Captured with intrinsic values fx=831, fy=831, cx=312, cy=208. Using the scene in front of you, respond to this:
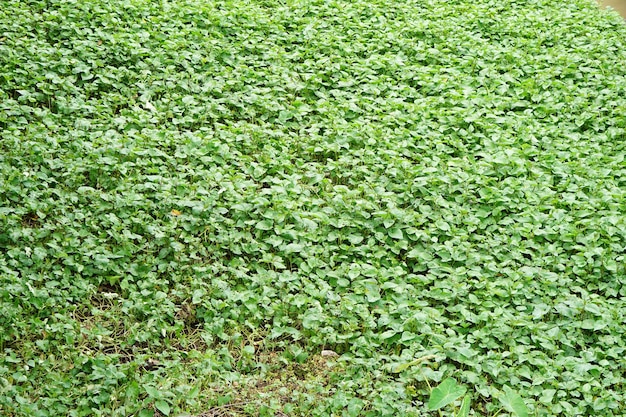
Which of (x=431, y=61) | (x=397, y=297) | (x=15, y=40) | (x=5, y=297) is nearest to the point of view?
(x=5, y=297)

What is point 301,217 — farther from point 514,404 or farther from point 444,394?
point 514,404

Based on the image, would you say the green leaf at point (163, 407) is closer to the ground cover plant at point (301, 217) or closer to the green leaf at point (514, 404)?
the ground cover plant at point (301, 217)

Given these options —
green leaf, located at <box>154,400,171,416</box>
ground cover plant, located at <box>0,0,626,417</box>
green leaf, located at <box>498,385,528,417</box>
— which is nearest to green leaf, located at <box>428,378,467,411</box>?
ground cover plant, located at <box>0,0,626,417</box>

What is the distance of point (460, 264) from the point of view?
4055 millimetres

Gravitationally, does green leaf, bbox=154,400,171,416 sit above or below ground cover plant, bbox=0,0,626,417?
below

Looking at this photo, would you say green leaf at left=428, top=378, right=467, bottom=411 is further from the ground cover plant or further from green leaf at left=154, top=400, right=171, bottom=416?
green leaf at left=154, top=400, right=171, bottom=416

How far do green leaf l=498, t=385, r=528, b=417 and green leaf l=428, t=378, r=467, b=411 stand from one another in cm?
23

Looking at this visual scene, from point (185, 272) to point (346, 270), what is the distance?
756mm

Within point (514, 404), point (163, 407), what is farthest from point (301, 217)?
point (514, 404)

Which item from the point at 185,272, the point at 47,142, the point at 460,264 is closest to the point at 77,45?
the point at 47,142

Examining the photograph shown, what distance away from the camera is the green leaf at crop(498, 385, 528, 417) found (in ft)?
10.5

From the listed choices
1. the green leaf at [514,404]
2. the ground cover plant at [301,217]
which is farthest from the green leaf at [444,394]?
the green leaf at [514,404]

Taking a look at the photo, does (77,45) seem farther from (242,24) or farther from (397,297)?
(397,297)

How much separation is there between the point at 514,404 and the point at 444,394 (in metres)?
0.30
